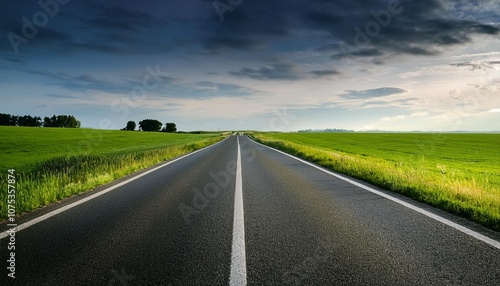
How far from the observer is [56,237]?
4.29 metres

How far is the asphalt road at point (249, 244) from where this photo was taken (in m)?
3.10

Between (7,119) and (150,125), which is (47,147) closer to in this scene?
(7,119)

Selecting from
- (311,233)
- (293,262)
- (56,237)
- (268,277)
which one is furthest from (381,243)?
(56,237)

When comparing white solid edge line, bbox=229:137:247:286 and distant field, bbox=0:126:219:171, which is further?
distant field, bbox=0:126:219:171

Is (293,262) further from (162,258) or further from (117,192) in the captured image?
(117,192)

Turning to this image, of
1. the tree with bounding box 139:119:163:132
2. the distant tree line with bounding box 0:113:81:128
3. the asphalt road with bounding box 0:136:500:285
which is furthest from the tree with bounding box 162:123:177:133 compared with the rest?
the asphalt road with bounding box 0:136:500:285

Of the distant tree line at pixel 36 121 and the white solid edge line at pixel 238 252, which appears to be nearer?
the white solid edge line at pixel 238 252

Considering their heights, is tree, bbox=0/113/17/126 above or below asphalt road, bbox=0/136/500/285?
above

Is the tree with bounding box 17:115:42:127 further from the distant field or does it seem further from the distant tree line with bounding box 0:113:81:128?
the distant field

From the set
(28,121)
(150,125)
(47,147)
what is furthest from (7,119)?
(47,147)

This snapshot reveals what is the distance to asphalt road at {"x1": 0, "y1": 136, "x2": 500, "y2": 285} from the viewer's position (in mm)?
3102

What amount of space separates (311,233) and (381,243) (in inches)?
38.0

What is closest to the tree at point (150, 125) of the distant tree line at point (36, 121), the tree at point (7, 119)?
the distant tree line at point (36, 121)

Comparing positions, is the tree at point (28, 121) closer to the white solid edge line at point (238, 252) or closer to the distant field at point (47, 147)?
the distant field at point (47, 147)
